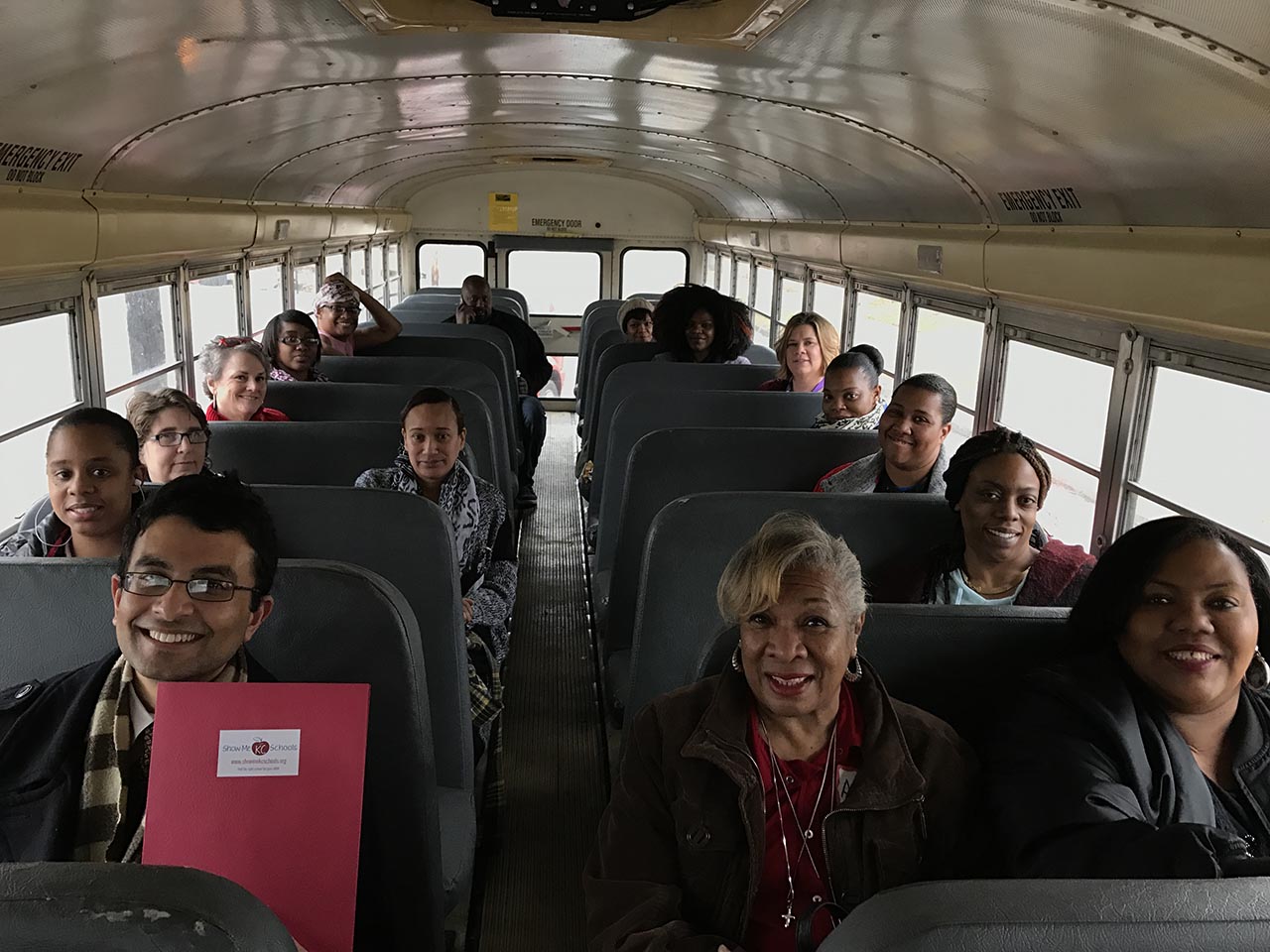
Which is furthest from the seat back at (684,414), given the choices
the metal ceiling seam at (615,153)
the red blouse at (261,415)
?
the metal ceiling seam at (615,153)

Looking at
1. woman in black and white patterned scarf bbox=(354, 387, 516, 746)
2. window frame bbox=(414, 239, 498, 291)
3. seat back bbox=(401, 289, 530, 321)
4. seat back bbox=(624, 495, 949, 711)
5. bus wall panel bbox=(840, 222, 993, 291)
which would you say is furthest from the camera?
window frame bbox=(414, 239, 498, 291)

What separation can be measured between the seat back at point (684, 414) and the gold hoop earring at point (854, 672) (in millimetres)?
2643

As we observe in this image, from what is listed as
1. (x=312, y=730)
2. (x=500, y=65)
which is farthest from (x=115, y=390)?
(x=312, y=730)

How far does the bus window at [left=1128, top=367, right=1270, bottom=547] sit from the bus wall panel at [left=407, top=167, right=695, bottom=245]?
9.05 m

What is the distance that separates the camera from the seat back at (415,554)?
2.72 metres

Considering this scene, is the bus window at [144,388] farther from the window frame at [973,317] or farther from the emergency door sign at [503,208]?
the emergency door sign at [503,208]

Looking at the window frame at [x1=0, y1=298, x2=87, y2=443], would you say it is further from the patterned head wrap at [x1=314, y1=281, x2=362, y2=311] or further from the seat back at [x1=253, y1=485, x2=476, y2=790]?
the patterned head wrap at [x1=314, y1=281, x2=362, y2=311]

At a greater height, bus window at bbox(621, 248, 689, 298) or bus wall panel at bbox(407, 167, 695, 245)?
bus wall panel at bbox(407, 167, 695, 245)

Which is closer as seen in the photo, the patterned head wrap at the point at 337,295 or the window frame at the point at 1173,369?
the window frame at the point at 1173,369

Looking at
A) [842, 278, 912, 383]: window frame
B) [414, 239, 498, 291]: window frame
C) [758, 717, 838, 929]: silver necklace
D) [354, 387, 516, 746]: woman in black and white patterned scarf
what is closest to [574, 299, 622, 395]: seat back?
[414, 239, 498, 291]: window frame

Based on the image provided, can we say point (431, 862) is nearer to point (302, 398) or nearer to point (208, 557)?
point (208, 557)

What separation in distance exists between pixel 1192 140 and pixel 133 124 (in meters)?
3.56

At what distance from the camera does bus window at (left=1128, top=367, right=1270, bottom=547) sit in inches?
117

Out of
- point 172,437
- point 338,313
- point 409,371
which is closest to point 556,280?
point 338,313
